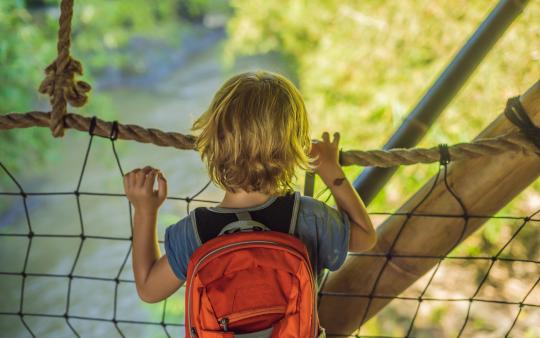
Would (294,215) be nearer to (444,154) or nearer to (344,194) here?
(344,194)

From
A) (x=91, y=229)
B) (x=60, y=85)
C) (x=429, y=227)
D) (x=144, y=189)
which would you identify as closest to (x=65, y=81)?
(x=60, y=85)

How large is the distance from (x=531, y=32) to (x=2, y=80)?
10.2ft

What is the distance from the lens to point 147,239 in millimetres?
694

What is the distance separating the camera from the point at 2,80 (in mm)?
3668

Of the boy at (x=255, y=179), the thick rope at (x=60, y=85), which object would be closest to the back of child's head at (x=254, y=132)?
the boy at (x=255, y=179)

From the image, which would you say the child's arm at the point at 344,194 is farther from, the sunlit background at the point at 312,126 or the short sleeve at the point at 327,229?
the sunlit background at the point at 312,126

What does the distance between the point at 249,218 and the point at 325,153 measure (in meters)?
0.15

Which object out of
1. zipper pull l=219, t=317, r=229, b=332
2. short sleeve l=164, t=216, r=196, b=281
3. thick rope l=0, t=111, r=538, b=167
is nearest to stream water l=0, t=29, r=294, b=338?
thick rope l=0, t=111, r=538, b=167

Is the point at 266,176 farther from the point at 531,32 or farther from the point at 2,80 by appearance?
the point at 2,80

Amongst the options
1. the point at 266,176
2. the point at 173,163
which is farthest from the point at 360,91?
the point at 173,163

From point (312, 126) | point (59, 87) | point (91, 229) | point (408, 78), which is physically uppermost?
point (91, 229)

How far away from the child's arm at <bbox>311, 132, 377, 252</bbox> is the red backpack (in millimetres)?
118

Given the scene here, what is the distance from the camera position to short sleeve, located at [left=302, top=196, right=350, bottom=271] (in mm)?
669

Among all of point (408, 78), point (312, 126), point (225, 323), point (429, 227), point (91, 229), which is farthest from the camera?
point (91, 229)
